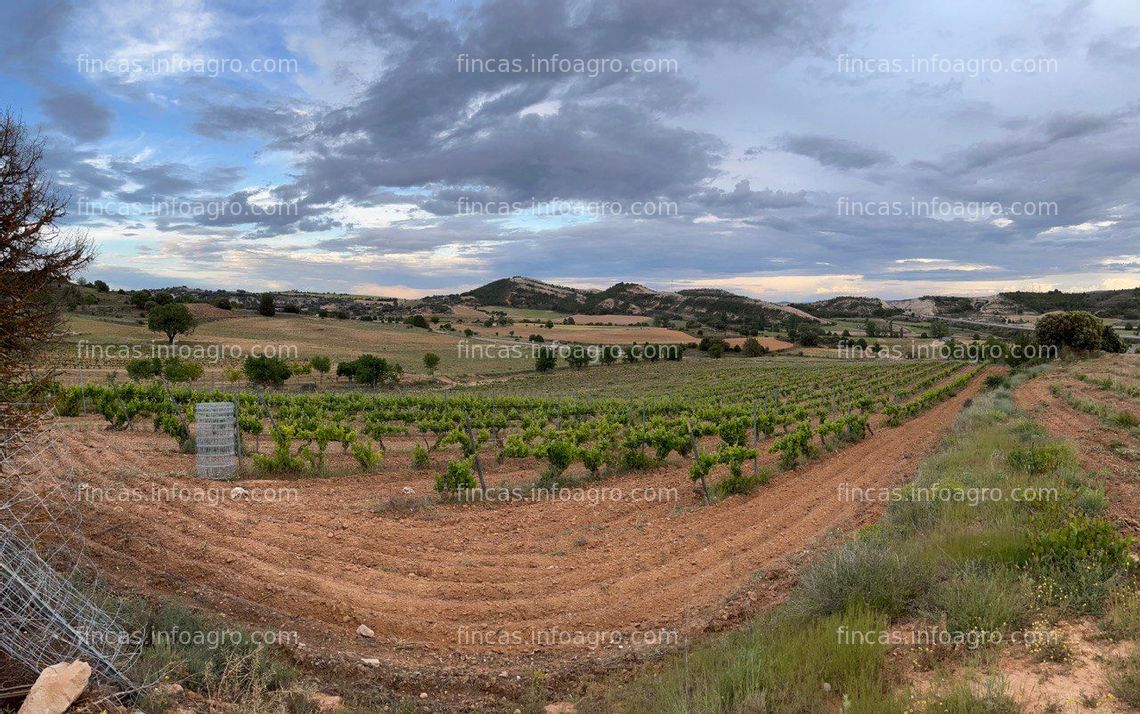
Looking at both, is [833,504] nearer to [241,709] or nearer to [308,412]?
[241,709]

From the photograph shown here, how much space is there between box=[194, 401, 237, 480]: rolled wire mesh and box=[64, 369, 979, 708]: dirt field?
818 mm

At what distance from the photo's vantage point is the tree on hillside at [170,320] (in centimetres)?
5803

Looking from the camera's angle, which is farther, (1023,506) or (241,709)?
(1023,506)

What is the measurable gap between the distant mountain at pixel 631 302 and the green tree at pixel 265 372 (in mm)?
94860

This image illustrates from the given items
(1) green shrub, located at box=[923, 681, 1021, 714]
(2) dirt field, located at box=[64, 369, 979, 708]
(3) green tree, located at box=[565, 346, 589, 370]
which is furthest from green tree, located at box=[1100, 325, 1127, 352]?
(1) green shrub, located at box=[923, 681, 1021, 714]

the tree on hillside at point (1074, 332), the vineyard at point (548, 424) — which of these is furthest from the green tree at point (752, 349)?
the tree on hillside at point (1074, 332)

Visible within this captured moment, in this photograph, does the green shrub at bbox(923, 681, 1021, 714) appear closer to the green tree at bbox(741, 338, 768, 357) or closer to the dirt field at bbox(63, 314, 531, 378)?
the dirt field at bbox(63, 314, 531, 378)

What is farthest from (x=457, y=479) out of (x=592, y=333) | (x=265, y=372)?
(x=592, y=333)

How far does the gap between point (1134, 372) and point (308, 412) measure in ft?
124

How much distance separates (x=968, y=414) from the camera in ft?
63.4

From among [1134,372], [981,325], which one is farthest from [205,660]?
[981,325]

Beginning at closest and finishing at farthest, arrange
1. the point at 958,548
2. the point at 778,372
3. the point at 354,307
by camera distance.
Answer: the point at 958,548, the point at 778,372, the point at 354,307

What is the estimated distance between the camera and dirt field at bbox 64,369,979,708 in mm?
6324

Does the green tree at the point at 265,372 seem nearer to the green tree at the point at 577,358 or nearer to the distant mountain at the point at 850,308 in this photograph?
the green tree at the point at 577,358
